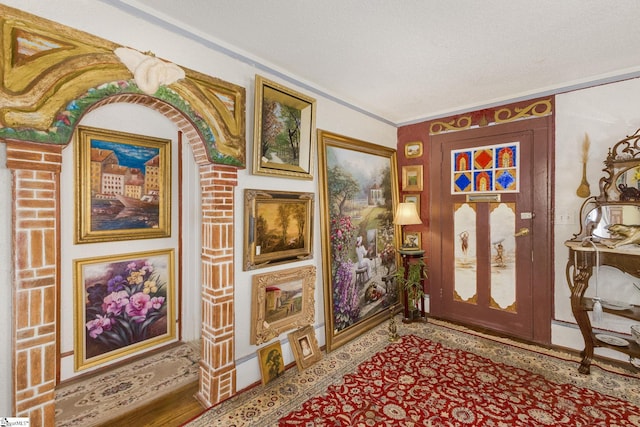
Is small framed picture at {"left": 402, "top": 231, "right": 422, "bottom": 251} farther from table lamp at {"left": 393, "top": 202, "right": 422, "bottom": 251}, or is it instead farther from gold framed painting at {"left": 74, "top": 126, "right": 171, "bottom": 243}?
gold framed painting at {"left": 74, "top": 126, "right": 171, "bottom": 243}

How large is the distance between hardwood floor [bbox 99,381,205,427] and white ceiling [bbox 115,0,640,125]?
2765 millimetres

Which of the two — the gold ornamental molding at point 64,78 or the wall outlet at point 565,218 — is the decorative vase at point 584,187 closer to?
the wall outlet at point 565,218

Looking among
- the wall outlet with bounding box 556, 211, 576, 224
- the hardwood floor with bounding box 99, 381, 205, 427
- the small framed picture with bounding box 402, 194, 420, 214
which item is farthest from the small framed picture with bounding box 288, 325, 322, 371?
the wall outlet with bounding box 556, 211, 576, 224

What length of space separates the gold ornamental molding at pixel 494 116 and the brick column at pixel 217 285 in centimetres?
297

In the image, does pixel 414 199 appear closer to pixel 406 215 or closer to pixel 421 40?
pixel 406 215

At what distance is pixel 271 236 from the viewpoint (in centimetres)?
270

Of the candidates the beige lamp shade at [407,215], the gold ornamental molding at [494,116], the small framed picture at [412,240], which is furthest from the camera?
the small framed picture at [412,240]

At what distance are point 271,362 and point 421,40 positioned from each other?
2.91 metres

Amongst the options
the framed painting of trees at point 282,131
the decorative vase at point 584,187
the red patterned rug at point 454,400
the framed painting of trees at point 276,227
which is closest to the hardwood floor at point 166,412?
the red patterned rug at point 454,400

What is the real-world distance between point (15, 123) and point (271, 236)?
1743 millimetres

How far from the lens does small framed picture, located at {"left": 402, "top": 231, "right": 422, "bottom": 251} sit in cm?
409

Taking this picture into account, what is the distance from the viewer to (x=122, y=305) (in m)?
2.99

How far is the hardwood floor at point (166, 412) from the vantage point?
214cm

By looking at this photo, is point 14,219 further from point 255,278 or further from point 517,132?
point 517,132
